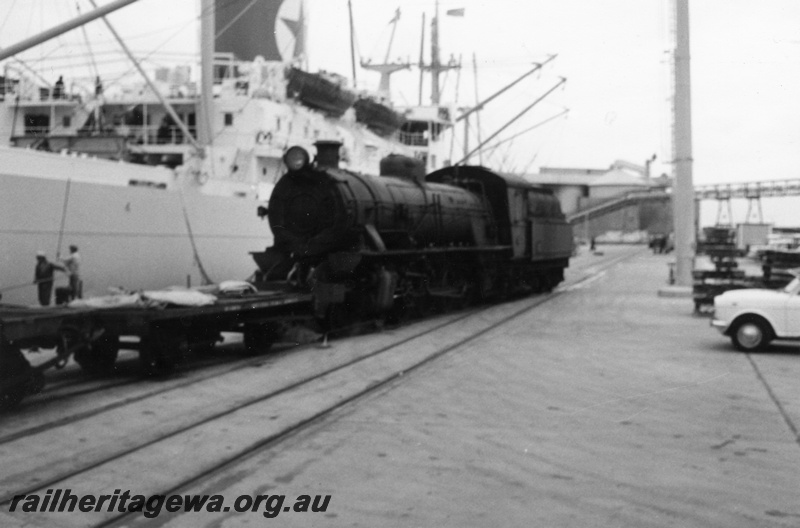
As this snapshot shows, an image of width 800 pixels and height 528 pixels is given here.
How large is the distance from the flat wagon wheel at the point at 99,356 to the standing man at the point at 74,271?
731cm

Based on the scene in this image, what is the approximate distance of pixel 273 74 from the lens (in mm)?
34125

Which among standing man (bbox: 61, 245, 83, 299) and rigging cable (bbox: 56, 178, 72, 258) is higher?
rigging cable (bbox: 56, 178, 72, 258)

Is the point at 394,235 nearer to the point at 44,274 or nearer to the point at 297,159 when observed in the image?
the point at 297,159

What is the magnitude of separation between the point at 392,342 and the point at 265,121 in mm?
19666

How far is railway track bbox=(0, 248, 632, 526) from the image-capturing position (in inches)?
255

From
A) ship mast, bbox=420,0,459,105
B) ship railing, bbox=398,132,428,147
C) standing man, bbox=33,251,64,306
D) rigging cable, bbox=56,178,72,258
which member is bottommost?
standing man, bbox=33,251,64,306

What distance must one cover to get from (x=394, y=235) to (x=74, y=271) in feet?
22.6

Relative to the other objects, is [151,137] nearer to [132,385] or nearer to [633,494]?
[132,385]

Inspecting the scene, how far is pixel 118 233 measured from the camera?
2200 centimetres

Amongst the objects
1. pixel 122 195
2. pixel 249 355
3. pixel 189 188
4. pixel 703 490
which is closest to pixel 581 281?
pixel 189 188

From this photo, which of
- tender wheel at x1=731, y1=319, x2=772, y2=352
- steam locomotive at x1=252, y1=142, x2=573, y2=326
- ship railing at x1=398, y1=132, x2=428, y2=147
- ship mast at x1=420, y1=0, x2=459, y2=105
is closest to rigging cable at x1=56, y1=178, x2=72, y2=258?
steam locomotive at x1=252, y1=142, x2=573, y2=326

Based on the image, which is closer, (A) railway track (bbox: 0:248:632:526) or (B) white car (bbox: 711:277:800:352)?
(A) railway track (bbox: 0:248:632:526)

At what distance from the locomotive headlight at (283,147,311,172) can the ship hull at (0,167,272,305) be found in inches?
196

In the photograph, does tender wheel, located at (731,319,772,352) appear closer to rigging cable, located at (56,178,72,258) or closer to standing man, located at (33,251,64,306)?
standing man, located at (33,251,64,306)
